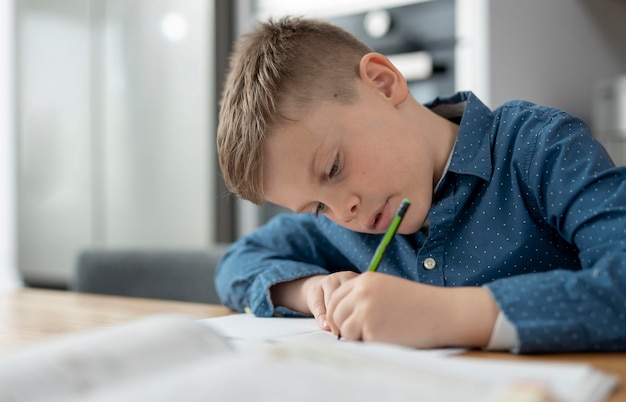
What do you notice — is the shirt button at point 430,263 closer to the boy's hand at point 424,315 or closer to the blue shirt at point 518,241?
the blue shirt at point 518,241

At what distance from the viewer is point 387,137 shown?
0.83 meters

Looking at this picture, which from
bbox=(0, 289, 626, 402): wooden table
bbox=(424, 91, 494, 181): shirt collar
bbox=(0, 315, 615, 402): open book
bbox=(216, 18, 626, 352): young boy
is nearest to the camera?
bbox=(0, 315, 615, 402): open book

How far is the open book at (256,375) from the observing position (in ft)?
1.31

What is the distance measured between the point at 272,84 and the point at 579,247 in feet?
1.29

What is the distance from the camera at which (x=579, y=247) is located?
694 millimetres

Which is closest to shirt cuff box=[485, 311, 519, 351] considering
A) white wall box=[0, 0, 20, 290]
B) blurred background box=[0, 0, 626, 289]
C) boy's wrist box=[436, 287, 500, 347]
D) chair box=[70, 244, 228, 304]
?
boy's wrist box=[436, 287, 500, 347]

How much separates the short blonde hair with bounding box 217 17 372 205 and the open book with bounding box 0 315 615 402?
14.9 inches

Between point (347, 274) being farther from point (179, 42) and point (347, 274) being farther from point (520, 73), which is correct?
point (179, 42)

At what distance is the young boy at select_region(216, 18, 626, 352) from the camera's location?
724mm

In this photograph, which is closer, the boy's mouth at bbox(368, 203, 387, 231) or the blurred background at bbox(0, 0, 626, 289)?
the boy's mouth at bbox(368, 203, 387, 231)

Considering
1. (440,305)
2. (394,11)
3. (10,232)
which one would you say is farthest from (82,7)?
(440,305)

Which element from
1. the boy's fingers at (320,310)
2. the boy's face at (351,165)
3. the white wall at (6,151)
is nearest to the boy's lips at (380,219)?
the boy's face at (351,165)

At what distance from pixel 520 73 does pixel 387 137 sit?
1268 millimetres

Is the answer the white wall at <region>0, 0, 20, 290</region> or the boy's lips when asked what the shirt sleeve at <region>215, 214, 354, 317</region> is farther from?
the white wall at <region>0, 0, 20, 290</region>
